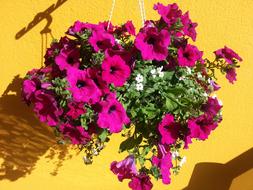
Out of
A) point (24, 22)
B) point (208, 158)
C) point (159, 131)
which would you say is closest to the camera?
point (159, 131)

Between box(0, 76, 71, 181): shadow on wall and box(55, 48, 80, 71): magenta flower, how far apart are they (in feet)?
1.84

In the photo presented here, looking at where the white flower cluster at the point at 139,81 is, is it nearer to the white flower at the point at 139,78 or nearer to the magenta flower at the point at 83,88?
the white flower at the point at 139,78

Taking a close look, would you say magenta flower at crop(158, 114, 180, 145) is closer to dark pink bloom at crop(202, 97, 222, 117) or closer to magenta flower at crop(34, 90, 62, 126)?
dark pink bloom at crop(202, 97, 222, 117)

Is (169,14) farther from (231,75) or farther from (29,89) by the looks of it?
(29,89)

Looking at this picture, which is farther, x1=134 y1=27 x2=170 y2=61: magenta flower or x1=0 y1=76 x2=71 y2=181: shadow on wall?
x1=0 y1=76 x2=71 y2=181: shadow on wall

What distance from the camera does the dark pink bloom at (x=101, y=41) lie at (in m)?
1.38

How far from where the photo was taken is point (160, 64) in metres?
Answer: 1.50

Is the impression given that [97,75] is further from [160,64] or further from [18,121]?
[18,121]

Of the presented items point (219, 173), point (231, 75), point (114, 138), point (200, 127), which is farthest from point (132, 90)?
point (219, 173)

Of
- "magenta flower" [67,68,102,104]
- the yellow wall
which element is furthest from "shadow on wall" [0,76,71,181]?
"magenta flower" [67,68,102,104]

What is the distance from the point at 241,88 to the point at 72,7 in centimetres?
95

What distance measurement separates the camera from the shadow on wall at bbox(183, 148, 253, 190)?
2.35 metres

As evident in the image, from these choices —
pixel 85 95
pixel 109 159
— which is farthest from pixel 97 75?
pixel 109 159

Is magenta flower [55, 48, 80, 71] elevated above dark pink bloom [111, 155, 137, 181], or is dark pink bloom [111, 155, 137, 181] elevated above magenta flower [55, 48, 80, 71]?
magenta flower [55, 48, 80, 71]
